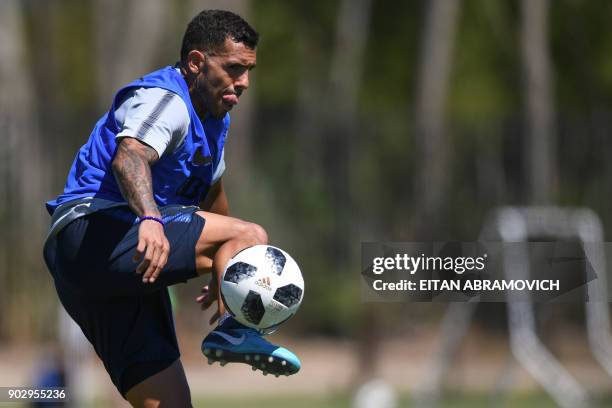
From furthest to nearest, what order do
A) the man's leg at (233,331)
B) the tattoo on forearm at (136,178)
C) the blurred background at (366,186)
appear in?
the blurred background at (366,186), the man's leg at (233,331), the tattoo on forearm at (136,178)

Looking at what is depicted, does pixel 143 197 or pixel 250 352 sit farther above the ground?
pixel 143 197

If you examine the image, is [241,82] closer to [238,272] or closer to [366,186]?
[238,272]

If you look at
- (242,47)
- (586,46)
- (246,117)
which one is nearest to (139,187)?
(242,47)

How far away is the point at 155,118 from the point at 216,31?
2.26 feet

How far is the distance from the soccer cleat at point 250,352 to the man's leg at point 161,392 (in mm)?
385

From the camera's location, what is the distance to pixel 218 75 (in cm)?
645

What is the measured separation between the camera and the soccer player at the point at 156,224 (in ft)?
19.7

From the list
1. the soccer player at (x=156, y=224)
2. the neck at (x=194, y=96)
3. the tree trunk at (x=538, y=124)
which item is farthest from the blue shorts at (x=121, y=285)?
the tree trunk at (x=538, y=124)

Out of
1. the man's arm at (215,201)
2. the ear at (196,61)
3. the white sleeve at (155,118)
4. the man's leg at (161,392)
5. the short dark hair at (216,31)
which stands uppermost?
the short dark hair at (216,31)

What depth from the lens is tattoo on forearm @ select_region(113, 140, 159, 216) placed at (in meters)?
5.89

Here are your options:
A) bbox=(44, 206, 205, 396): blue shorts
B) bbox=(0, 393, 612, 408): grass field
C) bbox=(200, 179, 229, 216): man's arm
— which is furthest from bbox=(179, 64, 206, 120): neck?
bbox=(0, 393, 612, 408): grass field

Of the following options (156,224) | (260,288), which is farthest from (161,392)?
(156,224)

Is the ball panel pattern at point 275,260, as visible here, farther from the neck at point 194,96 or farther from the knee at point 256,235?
the neck at point 194,96

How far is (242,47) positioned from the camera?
6.48 meters
